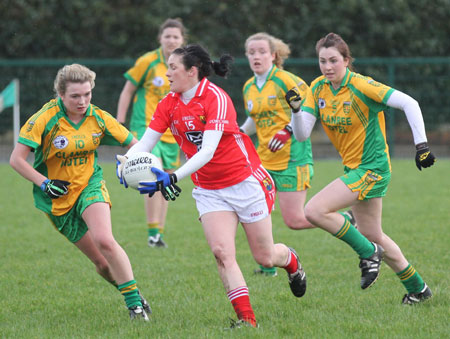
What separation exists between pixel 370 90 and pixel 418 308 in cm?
162

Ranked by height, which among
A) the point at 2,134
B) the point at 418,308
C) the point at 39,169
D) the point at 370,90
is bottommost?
the point at 2,134

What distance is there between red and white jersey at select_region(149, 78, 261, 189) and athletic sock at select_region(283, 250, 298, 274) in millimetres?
746

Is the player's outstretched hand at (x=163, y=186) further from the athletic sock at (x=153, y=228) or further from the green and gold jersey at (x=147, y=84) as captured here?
the green and gold jersey at (x=147, y=84)

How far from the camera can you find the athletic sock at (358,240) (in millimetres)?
5203

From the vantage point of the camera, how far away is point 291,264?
17.2ft

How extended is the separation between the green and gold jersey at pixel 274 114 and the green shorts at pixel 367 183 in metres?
1.84

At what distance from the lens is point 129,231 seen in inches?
357

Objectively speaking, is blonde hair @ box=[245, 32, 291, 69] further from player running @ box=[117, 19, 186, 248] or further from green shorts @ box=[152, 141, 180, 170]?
green shorts @ box=[152, 141, 180, 170]

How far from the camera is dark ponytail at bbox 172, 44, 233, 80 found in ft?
15.8

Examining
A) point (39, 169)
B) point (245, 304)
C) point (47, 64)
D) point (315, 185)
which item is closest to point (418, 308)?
point (245, 304)

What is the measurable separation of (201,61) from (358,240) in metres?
1.73

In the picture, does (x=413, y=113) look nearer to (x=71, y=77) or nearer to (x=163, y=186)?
(x=163, y=186)

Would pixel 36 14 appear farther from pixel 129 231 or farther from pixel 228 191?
pixel 228 191

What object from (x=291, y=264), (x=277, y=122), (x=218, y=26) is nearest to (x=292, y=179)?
(x=277, y=122)
